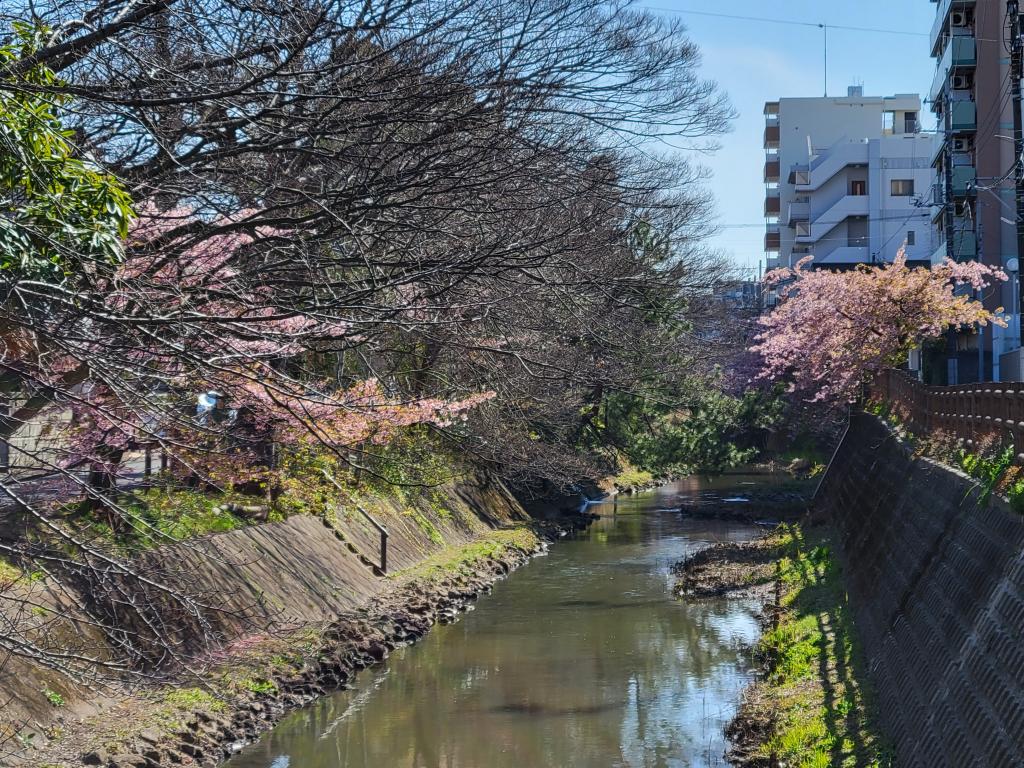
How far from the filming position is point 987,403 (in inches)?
547

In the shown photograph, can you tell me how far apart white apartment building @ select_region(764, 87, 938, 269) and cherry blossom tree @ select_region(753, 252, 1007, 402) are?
850 inches

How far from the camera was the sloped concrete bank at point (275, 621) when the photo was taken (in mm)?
11703

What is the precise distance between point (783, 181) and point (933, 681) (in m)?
69.2

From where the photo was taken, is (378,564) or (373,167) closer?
(373,167)

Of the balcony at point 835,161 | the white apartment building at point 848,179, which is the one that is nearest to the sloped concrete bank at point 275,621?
the white apartment building at point 848,179

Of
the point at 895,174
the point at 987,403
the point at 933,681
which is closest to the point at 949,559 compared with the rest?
the point at 933,681

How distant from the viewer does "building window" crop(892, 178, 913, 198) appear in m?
64.1

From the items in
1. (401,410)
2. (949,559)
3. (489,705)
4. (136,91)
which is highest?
(136,91)

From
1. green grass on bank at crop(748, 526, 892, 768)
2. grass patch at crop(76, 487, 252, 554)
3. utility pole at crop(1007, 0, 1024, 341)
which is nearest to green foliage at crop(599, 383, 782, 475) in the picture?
utility pole at crop(1007, 0, 1024, 341)

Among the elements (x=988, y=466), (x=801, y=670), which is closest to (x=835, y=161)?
(x=801, y=670)

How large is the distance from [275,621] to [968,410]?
356 inches

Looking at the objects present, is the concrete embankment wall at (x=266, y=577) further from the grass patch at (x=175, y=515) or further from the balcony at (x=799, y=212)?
the balcony at (x=799, y=212)

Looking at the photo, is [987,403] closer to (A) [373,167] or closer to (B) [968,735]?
(B) [968,735]

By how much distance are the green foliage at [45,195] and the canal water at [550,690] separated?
23.9 feet
